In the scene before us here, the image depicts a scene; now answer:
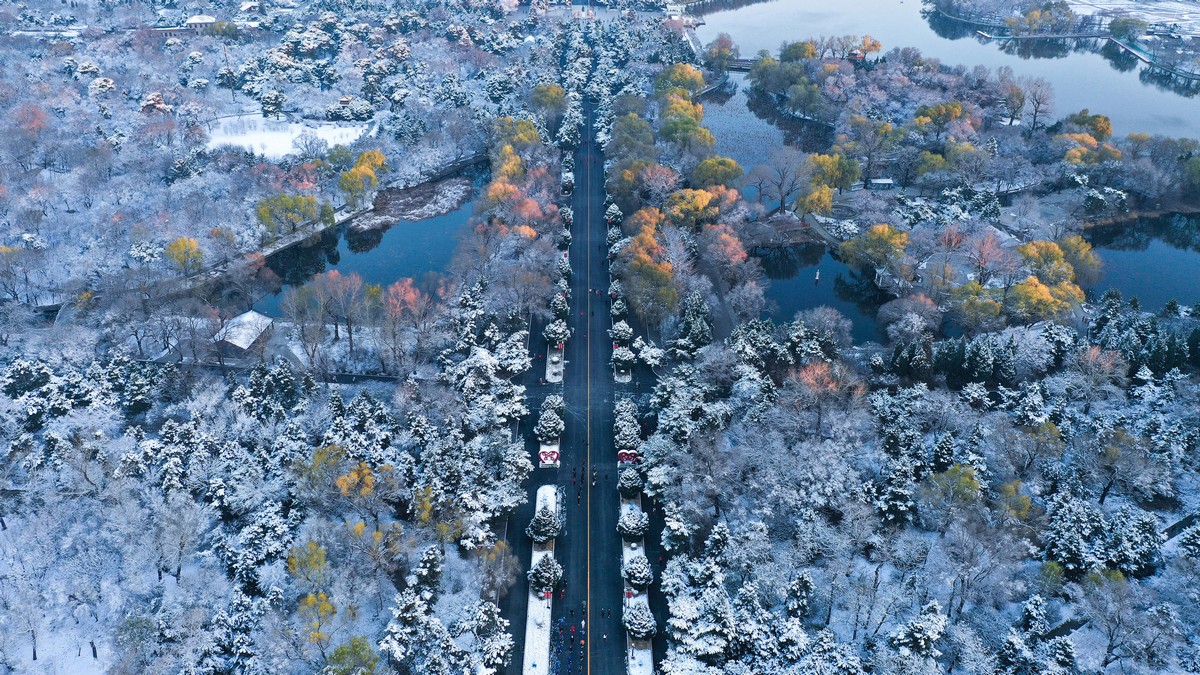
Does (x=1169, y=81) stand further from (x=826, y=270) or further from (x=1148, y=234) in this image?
(x=826, y=270)

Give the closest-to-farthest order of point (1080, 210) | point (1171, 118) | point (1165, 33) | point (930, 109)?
point (1080, 210) < point (930, 109) < point (1171, 118) < point (1165, 33)

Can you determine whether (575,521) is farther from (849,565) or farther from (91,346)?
(91,346)

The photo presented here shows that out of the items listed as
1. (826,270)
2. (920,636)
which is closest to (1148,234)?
(826,270)

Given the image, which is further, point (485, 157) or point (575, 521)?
point (485, 157)

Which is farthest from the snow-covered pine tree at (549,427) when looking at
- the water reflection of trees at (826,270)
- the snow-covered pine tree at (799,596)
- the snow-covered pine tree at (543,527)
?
the water reflection of trees at (826,270)

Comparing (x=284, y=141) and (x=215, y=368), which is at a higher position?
(x=284, y=141)

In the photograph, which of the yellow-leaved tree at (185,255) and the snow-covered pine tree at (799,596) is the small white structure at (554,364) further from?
the yellow-leaved tree at (185,255)

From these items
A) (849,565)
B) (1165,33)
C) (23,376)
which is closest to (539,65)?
(23,376)
